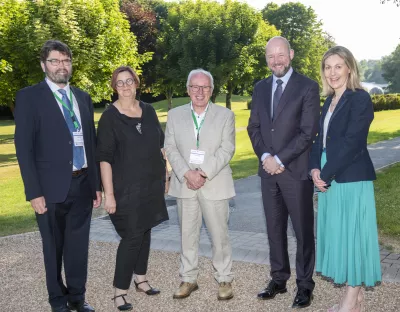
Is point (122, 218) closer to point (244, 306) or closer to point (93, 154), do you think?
point (93, 154)

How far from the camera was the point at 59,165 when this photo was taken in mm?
4457

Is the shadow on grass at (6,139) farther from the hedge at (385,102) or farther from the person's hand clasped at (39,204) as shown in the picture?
the person's hand clasped at (39,204)

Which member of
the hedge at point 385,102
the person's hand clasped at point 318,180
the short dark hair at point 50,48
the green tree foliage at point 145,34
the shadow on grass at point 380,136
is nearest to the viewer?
the person's hand clasped at point 318,180

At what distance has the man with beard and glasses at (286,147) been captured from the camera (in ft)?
15.0

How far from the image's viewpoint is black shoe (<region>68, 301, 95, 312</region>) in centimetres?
476

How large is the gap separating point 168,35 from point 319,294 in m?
35.8

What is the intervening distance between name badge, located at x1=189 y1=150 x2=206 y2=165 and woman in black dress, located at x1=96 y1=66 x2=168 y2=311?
340 millimetres

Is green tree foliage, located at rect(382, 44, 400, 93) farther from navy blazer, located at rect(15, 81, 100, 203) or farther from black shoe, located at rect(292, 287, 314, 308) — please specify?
navy blazer, located at rect(15, 81, 100, 203)

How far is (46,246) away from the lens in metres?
4.57

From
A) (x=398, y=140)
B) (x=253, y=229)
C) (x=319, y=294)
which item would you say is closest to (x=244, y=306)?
(x=319, y=294)

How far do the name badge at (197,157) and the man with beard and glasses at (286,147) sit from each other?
22.5 inches

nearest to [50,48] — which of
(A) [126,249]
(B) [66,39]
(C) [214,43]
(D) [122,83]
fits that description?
(D) [122,83]

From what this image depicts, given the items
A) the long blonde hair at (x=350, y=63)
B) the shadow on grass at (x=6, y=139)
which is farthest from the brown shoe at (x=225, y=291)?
the shadow on grass at (x=6, y=139)

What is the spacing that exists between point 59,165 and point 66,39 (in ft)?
67.0
